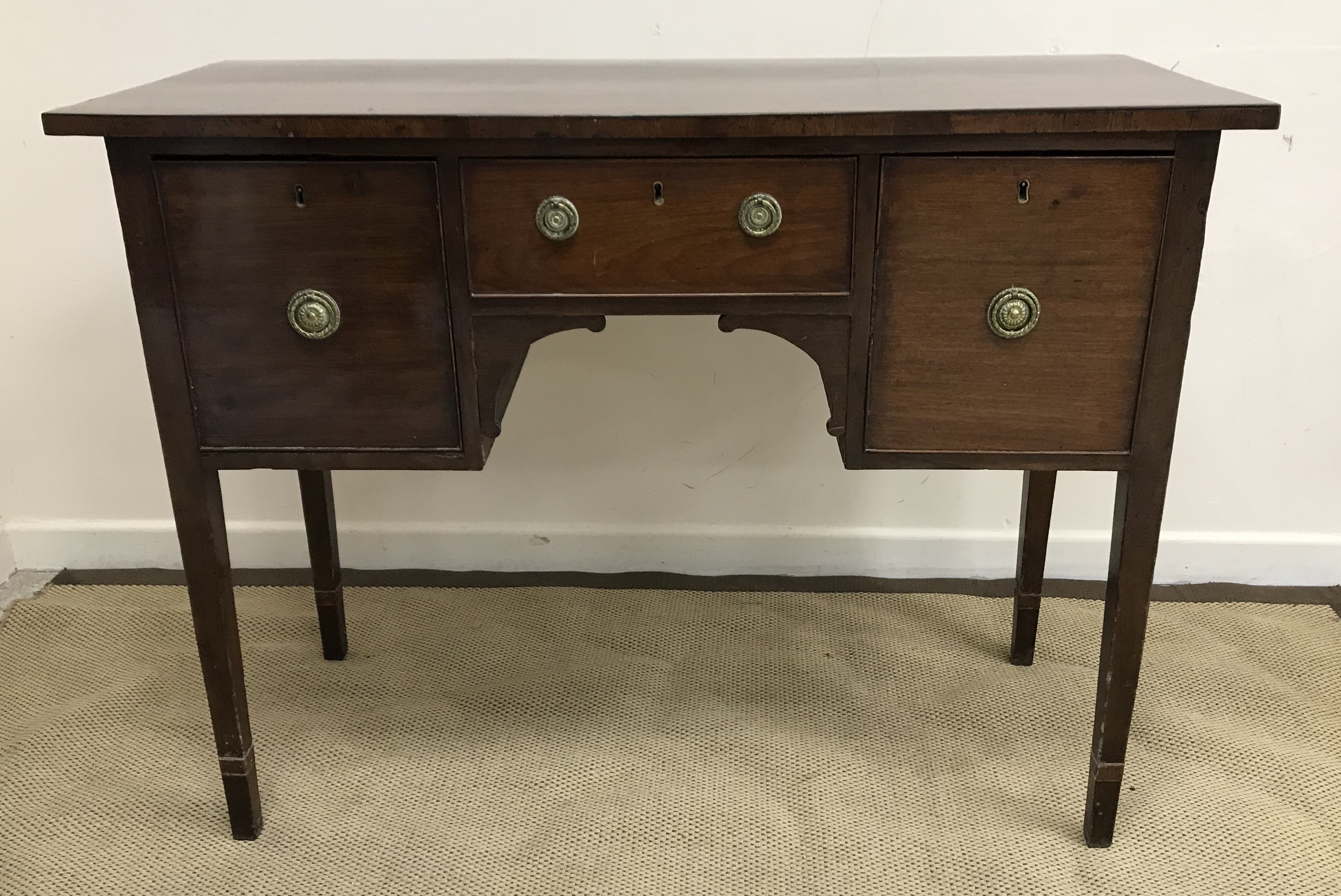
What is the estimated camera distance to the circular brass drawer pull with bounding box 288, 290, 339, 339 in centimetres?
110

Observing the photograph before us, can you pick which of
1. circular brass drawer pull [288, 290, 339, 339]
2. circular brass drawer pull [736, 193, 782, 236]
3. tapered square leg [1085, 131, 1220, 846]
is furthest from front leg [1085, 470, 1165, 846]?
circular brass drawer pull [288, 290, 339, 339]

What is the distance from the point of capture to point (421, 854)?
1305 mm

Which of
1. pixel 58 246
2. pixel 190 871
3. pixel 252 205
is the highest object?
pixel 252 205

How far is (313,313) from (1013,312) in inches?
28.0

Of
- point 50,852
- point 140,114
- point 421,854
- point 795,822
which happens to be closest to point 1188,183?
point 795,822

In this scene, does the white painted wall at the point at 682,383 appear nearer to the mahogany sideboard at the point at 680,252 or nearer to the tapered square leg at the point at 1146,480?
the mahogany sideboard at the point at 680,252

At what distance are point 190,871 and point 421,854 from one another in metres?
0.27

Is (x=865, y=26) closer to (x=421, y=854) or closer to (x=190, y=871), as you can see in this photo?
(x=421, y=854)

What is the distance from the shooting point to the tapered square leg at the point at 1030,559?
5.14ft

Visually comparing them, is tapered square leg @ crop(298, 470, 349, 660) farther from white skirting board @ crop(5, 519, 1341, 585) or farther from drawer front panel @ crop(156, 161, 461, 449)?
drawer front panel @ crop(156, 161, 461, 449)

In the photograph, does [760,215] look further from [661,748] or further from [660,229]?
[661,748]

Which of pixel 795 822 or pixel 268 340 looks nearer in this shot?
pixel 268 340

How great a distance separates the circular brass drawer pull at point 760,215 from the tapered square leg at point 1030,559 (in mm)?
704

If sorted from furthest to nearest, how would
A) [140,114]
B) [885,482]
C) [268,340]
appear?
1. [885,482]
2. [268,340]
3. [140,114]
